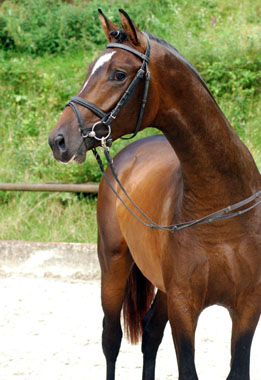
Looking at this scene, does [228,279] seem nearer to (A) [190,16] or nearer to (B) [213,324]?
(B) [213,324]

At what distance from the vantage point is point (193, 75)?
100 inches

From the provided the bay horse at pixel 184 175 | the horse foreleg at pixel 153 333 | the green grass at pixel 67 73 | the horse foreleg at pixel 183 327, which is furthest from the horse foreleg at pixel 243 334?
the green grass at pixel 67 73

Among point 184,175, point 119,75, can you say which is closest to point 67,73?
point 184,175

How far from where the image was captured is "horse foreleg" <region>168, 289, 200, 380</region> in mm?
2641

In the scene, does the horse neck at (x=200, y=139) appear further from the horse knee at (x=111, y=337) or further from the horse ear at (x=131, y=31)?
the horse knee at (x=111, y=337)

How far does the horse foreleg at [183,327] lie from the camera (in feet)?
8.66

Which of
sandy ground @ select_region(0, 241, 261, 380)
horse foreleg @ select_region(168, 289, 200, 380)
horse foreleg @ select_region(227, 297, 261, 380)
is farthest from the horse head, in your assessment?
sandy ground @ select_region(0, 241, 261, 380)

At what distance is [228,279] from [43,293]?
3492mm

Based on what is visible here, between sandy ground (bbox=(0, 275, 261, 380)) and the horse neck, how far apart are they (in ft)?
5.73

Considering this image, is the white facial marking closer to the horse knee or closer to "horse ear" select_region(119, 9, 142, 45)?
"horse ear" select_region(119, 9, 142, 45)

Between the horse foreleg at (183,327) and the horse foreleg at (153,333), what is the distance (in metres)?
0.90

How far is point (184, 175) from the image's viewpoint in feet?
8.65

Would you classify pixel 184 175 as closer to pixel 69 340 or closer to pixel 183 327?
pixel 183 327

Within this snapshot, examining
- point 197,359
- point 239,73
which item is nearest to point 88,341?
point 197,359
